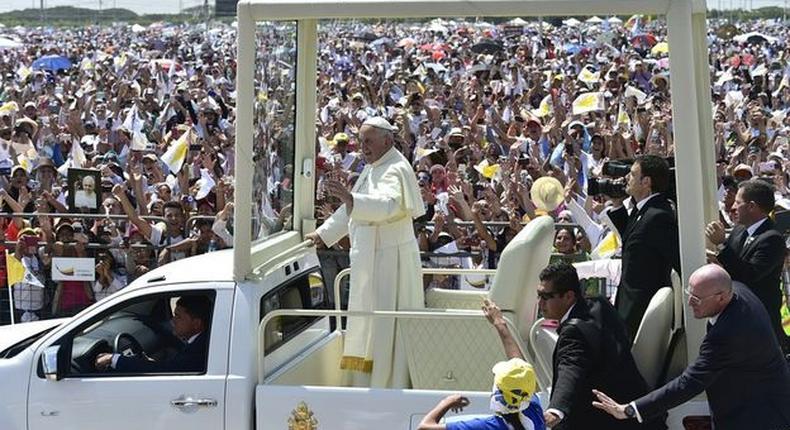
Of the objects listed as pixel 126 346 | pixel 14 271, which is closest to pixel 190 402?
pixel 126 346

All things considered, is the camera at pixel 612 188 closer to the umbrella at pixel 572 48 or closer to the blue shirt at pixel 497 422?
the blue shirt at pixel 497 422

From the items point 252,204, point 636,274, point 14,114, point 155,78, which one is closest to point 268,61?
point 252,204

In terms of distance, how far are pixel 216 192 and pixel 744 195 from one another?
22.4 ft

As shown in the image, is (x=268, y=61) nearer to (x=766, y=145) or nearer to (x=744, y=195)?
(x=744, y=195)

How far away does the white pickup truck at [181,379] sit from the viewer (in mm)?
6117

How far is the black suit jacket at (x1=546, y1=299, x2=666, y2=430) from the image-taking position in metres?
5.61

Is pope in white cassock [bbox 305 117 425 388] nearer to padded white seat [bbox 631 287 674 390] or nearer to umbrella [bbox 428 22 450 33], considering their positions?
padded white seat [bbox 631 287 674 390]

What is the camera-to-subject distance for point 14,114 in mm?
19328

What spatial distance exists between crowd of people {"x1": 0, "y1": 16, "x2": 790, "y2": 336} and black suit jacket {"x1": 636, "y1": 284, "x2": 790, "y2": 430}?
1648 millimetres

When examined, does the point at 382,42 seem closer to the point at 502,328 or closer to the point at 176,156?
the point at 176,156

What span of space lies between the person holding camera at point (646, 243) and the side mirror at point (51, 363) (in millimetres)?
2847

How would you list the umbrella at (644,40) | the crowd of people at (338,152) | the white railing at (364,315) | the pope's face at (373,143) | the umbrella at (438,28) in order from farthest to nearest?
the umbrella at (438,28) < the umbrella at (644,40) < the crowd of people at (338,152) < the pope's face at (373,143) < the white railing at (364,315)

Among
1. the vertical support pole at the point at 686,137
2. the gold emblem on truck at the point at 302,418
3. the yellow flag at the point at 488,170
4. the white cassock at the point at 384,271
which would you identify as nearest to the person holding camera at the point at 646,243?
the vertical support pole at the point at 686,137

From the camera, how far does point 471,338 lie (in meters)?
6.55
